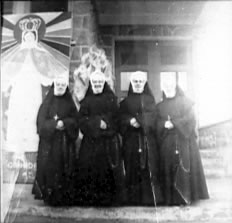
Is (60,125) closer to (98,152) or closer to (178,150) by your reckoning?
(98,152)

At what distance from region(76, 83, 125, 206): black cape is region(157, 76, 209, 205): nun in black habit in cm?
10

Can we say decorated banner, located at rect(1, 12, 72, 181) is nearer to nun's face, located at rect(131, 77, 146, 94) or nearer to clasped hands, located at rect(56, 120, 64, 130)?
clasped hands, located at rect(56, 120, 64, 130)

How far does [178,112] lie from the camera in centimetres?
74

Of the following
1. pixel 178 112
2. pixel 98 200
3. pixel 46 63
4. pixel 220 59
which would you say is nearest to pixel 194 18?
pixel 220 59

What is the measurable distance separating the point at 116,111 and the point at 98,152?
0.10 m

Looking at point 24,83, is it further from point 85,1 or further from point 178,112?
point 178,112

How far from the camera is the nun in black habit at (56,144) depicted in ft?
A: 2.41

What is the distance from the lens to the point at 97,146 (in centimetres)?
74

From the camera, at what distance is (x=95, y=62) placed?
78 centimetres

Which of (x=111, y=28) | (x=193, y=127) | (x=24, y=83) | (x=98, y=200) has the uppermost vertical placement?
(x=111, y=28)

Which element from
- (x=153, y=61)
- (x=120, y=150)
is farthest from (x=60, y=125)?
(x=153, y=61)

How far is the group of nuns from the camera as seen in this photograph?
719 mm

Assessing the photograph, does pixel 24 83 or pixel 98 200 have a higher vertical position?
pixel 24 83

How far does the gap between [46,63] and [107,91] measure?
0.55 ft
